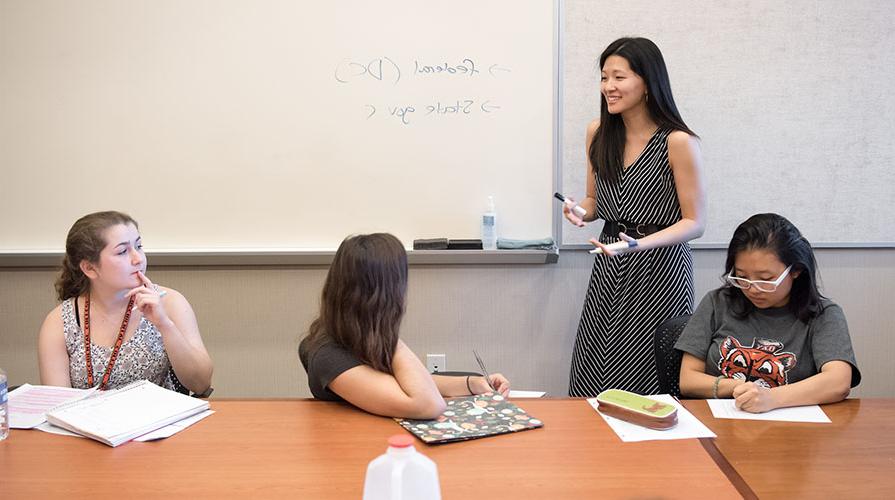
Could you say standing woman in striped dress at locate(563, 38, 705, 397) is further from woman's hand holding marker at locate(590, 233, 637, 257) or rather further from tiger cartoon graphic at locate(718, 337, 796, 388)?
tiger cartoon graphic at locate(718, 337, 796, 388)

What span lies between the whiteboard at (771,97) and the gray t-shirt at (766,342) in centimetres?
109

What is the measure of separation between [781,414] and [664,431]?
1.10 feet

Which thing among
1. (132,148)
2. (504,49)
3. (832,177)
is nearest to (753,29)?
(832,177)

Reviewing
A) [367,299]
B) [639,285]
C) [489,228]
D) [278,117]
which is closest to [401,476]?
[367,299]

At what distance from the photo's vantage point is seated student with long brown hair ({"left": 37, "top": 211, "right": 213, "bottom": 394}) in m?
2.31

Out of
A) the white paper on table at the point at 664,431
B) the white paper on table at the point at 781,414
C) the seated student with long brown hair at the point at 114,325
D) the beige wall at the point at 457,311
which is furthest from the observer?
the beige wall at the point at 457,311

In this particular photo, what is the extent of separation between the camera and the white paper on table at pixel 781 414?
6.41ft

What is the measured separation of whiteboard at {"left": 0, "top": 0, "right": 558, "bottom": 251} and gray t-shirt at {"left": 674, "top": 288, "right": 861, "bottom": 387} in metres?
1.14

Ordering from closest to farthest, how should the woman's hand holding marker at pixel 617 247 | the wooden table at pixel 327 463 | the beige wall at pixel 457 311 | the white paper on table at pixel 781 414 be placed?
the wooden table at pixel 327 463, the white paper on table at pixel 781 414, the woman's hand holding marker at pixel 617 247, the beige wall at pixel 457 311

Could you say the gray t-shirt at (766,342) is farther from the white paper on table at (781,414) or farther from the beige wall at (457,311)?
the beige wall at (457,311)

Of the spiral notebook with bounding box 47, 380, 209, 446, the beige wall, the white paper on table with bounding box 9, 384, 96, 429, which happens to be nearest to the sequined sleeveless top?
the white paper on table with bounding box 9, 384, 96, 429

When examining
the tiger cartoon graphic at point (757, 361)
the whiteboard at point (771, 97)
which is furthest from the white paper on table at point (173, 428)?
the whiteboard at point (771, 97)

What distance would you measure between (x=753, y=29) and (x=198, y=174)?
2291mm

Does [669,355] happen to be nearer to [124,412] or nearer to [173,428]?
[173,428]
